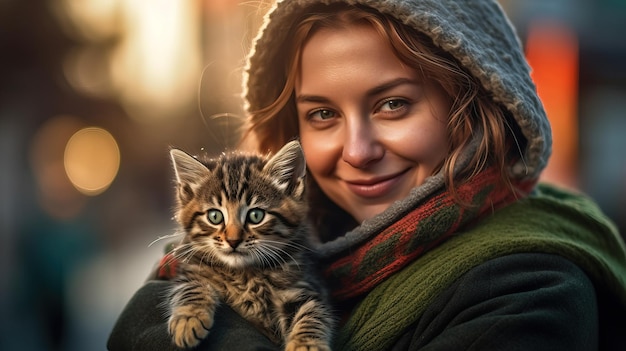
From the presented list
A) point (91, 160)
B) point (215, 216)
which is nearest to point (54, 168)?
point (91, 160)

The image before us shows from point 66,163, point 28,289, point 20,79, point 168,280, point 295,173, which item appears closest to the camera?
point 295,173

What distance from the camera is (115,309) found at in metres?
12.0

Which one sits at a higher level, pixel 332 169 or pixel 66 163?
pixel 332 169

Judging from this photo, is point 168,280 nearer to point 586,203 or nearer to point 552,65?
point 586,203

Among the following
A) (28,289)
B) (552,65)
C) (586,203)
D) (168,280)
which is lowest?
(28,289)

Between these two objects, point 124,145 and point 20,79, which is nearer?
point 20,79

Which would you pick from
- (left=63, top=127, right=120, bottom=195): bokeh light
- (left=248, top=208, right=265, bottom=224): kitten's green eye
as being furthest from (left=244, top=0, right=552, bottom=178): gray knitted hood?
(left=63, top=127, right=120, bottom=195): bokeh light

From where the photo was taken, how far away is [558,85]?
48.6 ft

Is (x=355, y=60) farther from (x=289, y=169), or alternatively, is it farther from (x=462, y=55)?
(x=289, y=169)

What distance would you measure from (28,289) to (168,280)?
845 cm

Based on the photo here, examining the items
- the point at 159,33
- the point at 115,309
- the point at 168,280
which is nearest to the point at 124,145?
the point at 159,33

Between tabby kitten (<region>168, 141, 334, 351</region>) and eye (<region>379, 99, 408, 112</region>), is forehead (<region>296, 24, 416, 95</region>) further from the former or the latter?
tabby kitten (<region>168, 141, 334, 351</region>)

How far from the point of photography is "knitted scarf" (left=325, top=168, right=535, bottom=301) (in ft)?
9.08

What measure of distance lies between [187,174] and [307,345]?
3.27ft
